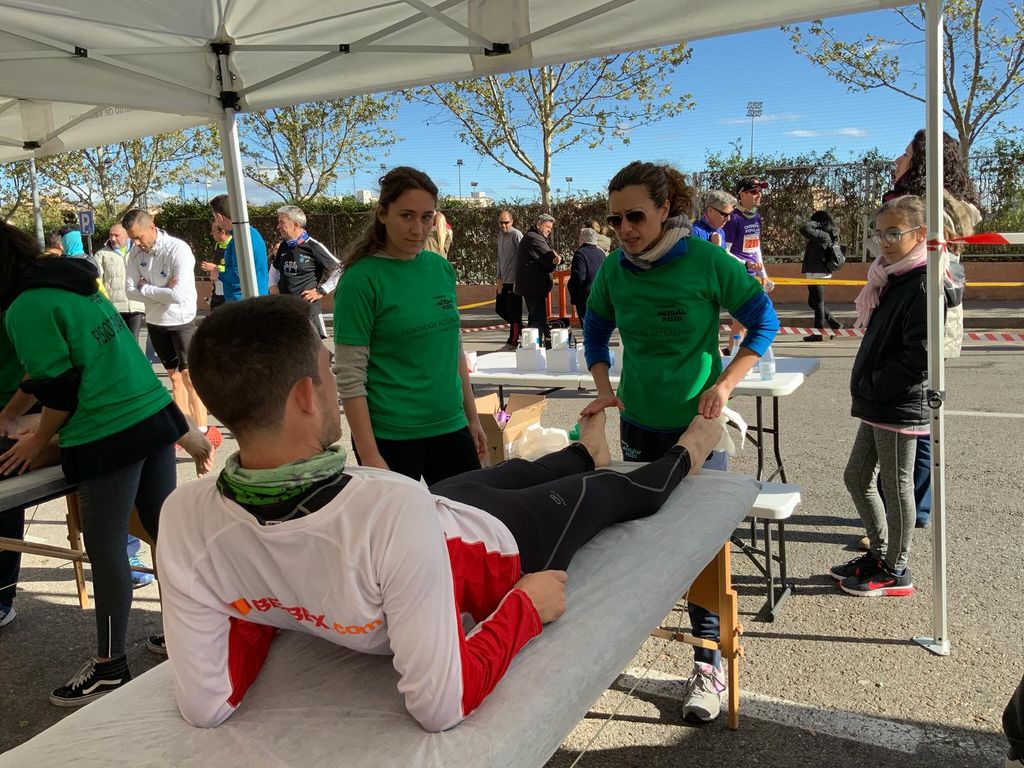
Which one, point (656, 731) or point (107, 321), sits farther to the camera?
point (107, 321)

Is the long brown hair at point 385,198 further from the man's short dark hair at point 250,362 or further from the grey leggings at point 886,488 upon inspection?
the grey leggings at point 886,488

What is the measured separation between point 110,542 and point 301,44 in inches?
91.2

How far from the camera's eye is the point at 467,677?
4.45 ft

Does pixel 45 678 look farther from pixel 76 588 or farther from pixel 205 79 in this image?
pixel 205 79

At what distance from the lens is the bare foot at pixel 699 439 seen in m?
2.55

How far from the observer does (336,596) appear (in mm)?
1355

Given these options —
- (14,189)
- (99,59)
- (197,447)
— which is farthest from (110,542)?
(14,189)

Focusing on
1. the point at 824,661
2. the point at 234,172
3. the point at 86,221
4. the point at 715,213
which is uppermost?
the point at 86,221

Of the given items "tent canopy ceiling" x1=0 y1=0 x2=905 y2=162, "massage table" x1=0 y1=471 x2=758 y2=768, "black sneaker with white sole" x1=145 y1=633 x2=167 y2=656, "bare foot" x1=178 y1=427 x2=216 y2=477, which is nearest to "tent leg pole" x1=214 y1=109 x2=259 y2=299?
"tent canopy ceiling" x1=0 y1=0 x2=905 y2=162

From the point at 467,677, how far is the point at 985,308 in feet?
41.8

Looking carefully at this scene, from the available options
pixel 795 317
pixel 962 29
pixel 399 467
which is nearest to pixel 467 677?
pixel 399 467

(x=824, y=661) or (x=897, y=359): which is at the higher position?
(x=897, y=359)

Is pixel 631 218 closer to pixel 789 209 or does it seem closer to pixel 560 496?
pixel 560 496

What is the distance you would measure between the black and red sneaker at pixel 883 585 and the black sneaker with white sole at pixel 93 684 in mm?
2964
